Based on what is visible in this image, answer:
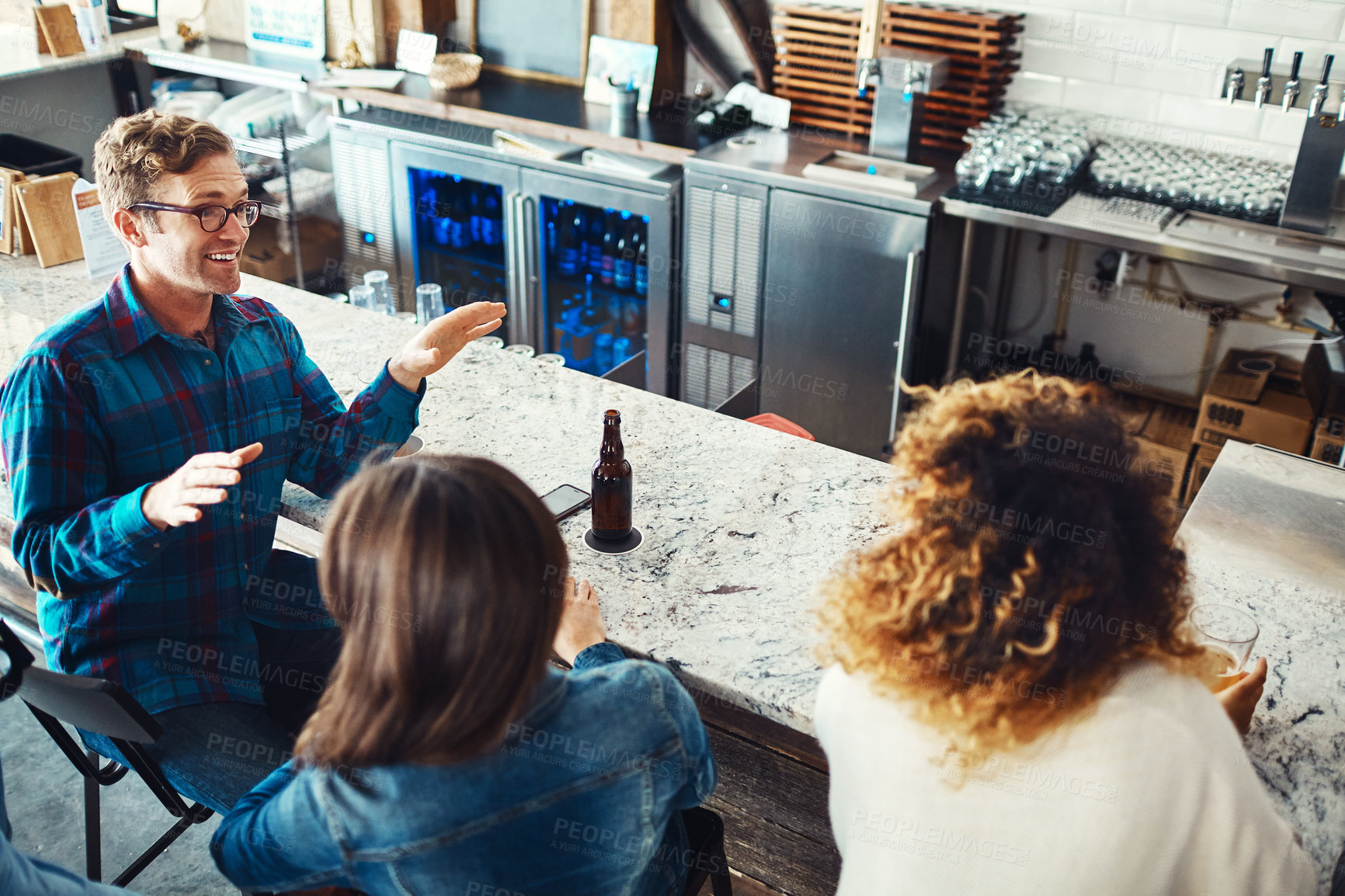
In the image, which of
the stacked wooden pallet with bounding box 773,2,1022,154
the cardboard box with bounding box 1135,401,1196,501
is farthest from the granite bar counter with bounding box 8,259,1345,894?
the stacked wooden pallet with bounding box 773,2,1022,154

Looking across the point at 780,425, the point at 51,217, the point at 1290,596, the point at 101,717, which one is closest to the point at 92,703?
the point at 101,717

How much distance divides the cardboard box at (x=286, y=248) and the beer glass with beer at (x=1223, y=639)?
4.20m

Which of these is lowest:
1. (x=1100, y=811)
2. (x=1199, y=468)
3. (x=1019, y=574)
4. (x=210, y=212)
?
(x=1199, y=468)

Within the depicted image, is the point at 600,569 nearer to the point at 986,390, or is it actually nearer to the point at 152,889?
the point at 986,390

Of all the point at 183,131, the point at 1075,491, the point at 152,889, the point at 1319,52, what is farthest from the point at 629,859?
the point at 1319,52

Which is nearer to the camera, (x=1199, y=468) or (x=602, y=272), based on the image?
(x=1199, y=468)

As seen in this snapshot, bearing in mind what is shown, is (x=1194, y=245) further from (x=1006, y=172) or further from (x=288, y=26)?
(x=288, y=26)

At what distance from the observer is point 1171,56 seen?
3.53 metres

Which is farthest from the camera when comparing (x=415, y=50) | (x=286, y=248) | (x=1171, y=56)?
(x=286, y=248)

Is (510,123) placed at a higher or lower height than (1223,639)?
higher

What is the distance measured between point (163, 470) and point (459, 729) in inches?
38.8

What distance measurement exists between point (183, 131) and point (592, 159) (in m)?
2.16

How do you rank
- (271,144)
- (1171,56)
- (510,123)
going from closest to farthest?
(1171,56) → (510,123) → (271,144)

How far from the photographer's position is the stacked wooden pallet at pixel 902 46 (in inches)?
142
